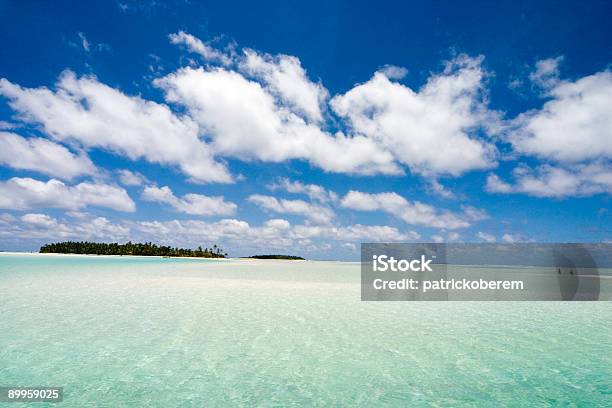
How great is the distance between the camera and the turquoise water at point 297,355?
23.2 feet

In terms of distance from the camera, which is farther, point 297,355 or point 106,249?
point 106,249

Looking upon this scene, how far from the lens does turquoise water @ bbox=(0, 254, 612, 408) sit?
278 inches

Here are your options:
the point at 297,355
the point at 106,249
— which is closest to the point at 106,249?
the point at 106,249

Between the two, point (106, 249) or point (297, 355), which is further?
point (106, 249)

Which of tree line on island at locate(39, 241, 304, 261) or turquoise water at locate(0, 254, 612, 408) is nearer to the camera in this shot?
turquoise water at locate(0, 254, 612, 408)

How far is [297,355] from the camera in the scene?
9461 mm

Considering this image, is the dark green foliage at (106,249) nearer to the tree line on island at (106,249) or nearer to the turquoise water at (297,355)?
the tree line on island at (106,249)

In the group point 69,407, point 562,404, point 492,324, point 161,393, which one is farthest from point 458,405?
point 492,324

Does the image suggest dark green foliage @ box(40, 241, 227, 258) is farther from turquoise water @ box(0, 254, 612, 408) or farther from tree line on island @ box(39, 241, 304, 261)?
turquoise water @ box(0, 254, 612, 408)

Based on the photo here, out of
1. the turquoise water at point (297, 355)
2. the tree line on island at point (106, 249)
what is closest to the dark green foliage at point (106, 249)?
the tree line on island at point (106, 249)

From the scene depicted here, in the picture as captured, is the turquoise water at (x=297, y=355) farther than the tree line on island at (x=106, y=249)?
No

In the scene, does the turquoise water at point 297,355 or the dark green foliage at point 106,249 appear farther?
the dark green foliage at point 106,249

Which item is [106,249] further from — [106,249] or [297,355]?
[297,355]

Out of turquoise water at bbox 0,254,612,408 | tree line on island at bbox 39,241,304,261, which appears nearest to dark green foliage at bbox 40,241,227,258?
tree line on island at bbox 39,241,304,261
